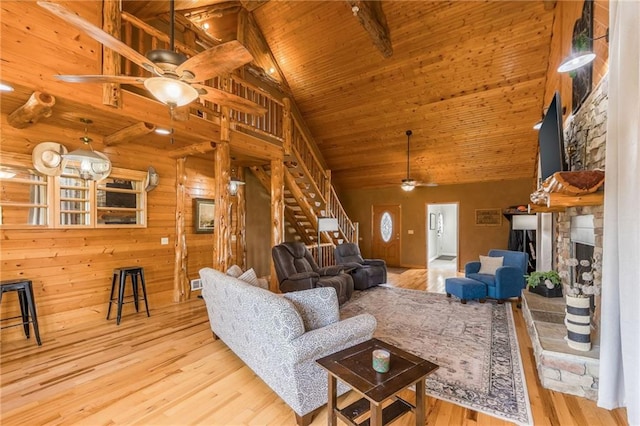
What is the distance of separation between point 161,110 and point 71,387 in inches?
118

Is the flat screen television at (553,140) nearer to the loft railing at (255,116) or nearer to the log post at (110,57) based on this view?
the loft railing at (255,116)

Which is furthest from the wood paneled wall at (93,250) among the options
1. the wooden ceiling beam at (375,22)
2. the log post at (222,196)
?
the wooden ceiling beam at (375,22)

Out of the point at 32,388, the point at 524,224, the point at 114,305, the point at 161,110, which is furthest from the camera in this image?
the point at 524,224

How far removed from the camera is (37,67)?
2.66 meters

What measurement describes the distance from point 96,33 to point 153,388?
2.75m

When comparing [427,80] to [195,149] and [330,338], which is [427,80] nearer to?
[195,149]

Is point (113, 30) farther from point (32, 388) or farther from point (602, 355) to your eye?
point (602, 355)

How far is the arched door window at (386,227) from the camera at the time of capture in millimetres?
9031

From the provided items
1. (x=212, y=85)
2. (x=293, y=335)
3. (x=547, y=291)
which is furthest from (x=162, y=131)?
(x=547, y=291)

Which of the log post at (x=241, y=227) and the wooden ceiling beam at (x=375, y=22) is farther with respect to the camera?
the log post at (x=241, y=227)

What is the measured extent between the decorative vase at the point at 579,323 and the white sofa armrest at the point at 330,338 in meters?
1.75

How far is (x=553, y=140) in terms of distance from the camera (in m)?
3.12

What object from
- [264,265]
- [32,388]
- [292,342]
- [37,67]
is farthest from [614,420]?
[264,265]

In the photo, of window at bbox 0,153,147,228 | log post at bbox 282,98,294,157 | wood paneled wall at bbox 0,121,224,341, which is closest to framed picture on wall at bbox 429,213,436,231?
log post at bbox 282,98,294,157
